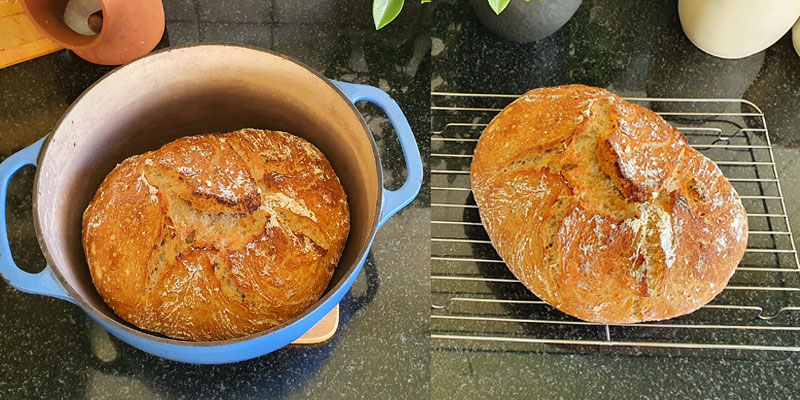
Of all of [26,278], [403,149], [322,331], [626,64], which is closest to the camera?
[26,278]

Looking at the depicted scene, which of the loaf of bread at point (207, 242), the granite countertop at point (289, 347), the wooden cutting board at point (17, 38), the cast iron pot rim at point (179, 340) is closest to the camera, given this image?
the cast iron pot rim at point (179, 340)

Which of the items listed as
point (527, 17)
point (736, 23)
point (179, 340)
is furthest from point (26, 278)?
point (736, 23)

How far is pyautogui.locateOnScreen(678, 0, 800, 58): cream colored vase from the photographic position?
1079mm

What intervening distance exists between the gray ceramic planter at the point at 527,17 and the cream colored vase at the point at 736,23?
0.22m

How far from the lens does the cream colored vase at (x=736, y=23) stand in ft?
3.54

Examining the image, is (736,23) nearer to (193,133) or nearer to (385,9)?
(385,9)

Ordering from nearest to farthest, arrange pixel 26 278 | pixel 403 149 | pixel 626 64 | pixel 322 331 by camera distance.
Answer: pixel 26 278, pixel 403 149, pixel 322 331, pixel 626 64

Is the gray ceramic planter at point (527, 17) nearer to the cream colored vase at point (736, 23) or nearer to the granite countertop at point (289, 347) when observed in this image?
the granite countertop at point (289, 347)

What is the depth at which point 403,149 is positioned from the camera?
2.67 feet

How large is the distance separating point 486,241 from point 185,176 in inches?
17.9

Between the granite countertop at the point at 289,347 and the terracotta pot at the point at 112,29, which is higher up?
the terracotta pot at the point at 112,29

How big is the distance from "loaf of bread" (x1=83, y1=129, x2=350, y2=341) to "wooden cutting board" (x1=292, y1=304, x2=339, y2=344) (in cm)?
9

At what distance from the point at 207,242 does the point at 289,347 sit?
0.74 ft

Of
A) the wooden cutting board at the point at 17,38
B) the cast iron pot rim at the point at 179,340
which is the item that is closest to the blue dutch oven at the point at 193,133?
the cast iron pot rim at the point at 179,340
